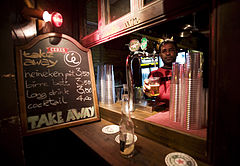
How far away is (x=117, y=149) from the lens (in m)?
1.10

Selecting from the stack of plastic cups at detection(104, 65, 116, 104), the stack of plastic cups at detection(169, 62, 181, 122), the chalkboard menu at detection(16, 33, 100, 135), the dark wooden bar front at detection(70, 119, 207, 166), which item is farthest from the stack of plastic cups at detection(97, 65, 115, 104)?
the stack of plastic cups at detection(169, 62, 181, 122)

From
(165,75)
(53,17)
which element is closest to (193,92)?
(165,75)

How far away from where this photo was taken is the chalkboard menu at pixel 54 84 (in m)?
1.49

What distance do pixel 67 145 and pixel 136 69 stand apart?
203 inches

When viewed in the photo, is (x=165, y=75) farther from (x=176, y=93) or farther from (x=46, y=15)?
(x=46, y=15)

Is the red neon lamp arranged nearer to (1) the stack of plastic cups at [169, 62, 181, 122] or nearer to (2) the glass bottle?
(2) the glass bottle

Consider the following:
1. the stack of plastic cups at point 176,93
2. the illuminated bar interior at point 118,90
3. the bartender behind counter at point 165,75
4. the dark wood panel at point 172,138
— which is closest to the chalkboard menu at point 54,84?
the illuminated bar interior at point 118,90

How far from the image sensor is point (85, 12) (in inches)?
91.0

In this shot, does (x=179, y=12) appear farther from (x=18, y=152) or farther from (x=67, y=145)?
(x=67, y=145)

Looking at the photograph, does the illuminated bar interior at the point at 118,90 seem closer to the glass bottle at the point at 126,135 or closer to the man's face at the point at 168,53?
the glass bottle at the point at 126,135

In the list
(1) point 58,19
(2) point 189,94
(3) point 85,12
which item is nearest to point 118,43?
(3) point 85,12

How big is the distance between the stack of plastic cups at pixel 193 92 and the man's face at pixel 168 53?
0.91 meters

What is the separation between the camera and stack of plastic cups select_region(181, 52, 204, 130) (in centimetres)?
97

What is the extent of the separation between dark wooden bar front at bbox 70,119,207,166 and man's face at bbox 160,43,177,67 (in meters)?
1.22
